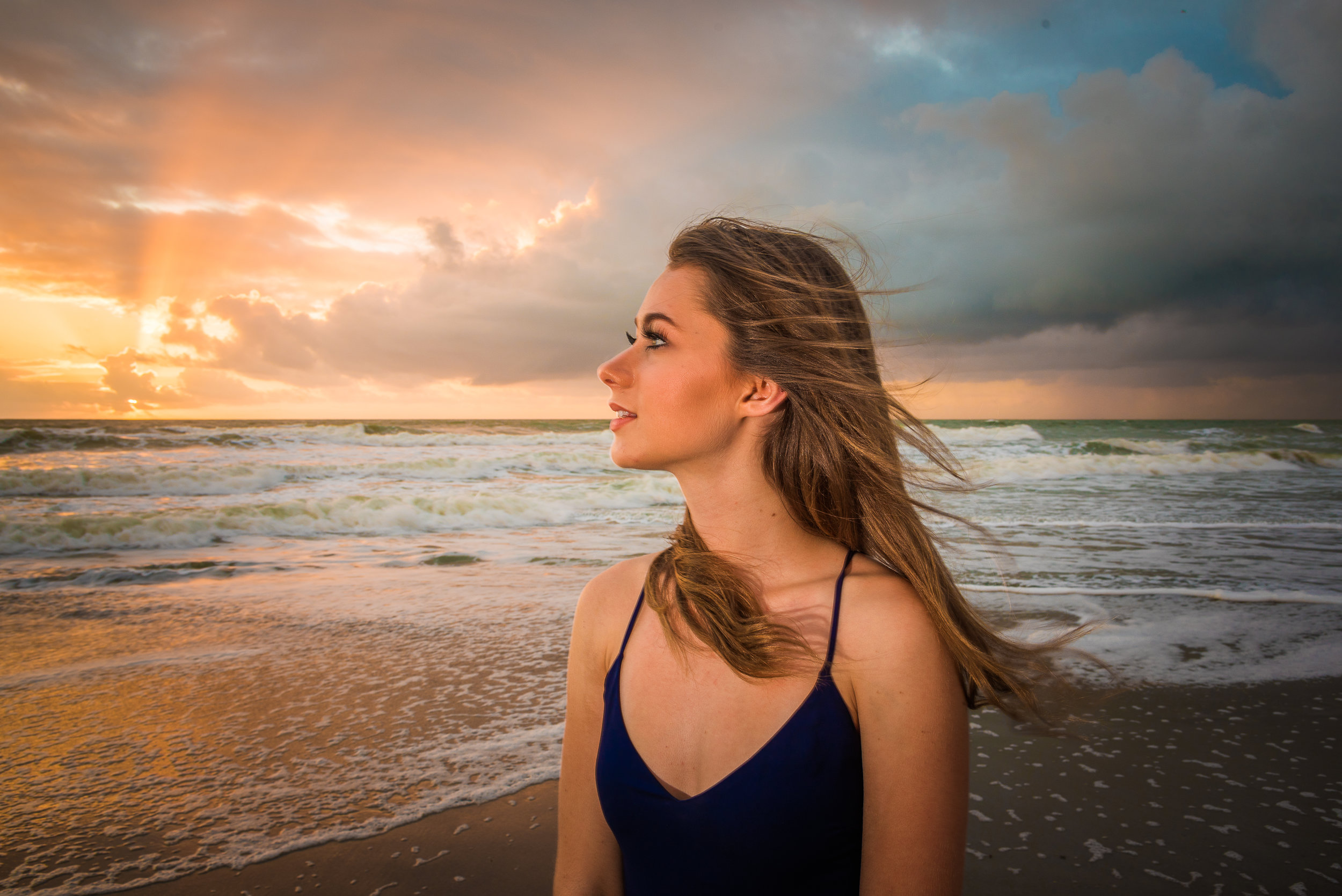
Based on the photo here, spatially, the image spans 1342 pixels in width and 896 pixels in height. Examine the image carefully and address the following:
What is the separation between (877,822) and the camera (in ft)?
5.10

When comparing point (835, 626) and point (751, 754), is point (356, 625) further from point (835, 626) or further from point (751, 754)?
point (835, 626)

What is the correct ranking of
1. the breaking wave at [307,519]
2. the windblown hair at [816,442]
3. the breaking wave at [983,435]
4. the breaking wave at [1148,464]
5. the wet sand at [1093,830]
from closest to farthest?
the windblown hair at [816,442], the wet sand at [1093,830], the breaking wave at [307,519], the breaking wave at [1148,464], the breaking wave at [983,435]

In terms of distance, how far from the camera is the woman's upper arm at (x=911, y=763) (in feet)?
4.99

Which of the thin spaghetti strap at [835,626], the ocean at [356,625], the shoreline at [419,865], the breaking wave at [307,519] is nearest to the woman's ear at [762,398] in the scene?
the thin spaghetti strap at [835,626]

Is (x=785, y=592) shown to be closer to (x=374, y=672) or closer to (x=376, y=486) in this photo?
(x=374, y=672)

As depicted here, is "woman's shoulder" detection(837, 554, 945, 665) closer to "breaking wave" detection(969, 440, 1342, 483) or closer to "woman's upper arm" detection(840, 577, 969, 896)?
"woman's upper arm" detection(840, 577, 969, 896)

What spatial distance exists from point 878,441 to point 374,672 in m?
4.59

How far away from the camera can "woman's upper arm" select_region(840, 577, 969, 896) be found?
4.99 feet

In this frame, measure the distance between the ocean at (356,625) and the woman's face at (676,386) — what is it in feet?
4.32

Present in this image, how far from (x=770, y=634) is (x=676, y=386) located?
2.38 ft

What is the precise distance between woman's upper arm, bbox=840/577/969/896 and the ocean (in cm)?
113

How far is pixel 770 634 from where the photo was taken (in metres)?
1.79

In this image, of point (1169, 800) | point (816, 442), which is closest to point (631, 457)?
point (816, 442)

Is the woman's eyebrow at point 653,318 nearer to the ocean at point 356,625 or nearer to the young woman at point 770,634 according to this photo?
the young woman at point 770,634
